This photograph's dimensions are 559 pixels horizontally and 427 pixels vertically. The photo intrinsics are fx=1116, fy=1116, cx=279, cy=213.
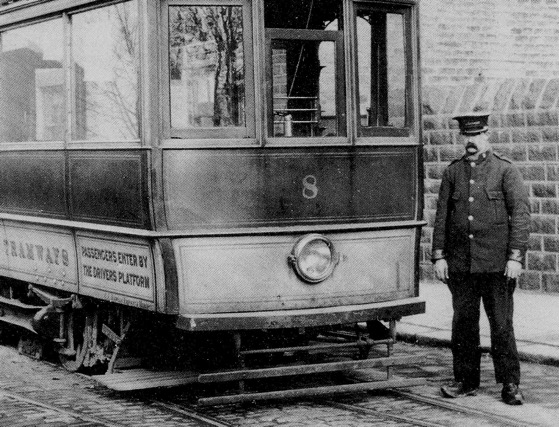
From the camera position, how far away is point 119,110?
7.48 metres

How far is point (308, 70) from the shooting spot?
7.36 metres

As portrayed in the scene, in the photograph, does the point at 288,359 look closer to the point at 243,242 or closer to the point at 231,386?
the point at 231,386

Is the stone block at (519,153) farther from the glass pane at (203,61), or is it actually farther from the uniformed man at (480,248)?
the glass pane at (203,61)

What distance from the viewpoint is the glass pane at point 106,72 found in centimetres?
733

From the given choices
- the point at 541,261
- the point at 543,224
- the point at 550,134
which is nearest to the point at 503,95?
the point at 550,134

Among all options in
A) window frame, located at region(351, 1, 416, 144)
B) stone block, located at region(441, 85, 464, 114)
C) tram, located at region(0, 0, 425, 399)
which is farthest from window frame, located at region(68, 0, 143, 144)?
stone block, located at region(441, 85, 464, 114)

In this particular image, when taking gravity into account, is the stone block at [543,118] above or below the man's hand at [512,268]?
above

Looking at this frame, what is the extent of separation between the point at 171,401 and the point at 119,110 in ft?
6.50

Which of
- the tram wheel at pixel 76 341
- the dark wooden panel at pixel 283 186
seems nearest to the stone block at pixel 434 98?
the dark wooden panel at pixel 283 186

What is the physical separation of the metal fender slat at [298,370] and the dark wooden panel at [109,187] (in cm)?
108

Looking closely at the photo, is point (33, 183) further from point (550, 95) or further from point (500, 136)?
point (550, 95)

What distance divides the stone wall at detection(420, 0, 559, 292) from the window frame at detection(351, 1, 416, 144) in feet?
13.1

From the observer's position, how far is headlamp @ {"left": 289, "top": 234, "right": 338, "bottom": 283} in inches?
282

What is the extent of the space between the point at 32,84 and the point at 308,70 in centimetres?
254
